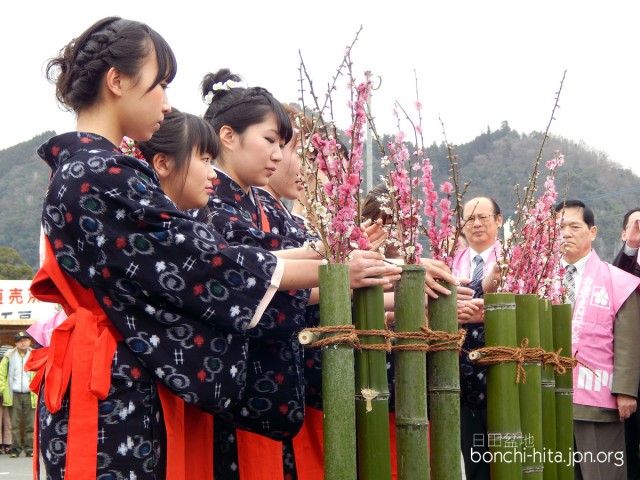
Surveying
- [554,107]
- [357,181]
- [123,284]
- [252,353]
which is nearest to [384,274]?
[357,181]

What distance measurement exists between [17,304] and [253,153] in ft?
61.2

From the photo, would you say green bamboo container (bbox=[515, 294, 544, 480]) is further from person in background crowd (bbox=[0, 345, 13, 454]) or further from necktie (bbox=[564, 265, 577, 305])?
person in background crowd (bbox=[0, 345, 13, 454])

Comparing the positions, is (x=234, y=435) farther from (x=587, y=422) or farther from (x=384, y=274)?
(x=587, y=422)

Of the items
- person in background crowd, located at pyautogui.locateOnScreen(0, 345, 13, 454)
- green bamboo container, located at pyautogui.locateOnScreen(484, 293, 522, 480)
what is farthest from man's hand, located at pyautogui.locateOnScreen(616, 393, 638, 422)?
person in background crowd, located at pyautogui.locateOnScreen(0, 345, 13, 454)

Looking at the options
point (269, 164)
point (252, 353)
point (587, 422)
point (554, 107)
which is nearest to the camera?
point (252, 353)

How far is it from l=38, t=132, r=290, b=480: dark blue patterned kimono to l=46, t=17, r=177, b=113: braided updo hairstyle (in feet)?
0.65

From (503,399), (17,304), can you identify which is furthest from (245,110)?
(17,304)

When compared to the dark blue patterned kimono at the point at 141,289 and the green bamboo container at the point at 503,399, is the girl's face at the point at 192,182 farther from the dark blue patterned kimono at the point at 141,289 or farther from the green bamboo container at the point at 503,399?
the green bamboo container at the point at 503,399

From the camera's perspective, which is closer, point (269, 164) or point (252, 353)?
point (252, 353)

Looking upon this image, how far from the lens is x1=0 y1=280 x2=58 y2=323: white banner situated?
2069 centimetres

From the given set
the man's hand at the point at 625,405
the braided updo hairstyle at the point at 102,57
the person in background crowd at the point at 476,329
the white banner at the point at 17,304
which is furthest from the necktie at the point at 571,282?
the white banner at the point at 17,304

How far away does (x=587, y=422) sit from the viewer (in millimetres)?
5969

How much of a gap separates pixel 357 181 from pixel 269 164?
747 mm

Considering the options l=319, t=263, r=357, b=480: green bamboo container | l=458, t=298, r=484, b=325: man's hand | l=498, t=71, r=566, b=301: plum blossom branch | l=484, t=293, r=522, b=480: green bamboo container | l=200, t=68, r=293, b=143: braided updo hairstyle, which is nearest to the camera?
l=319, t=263, r=357, b=480: green bamboo container
